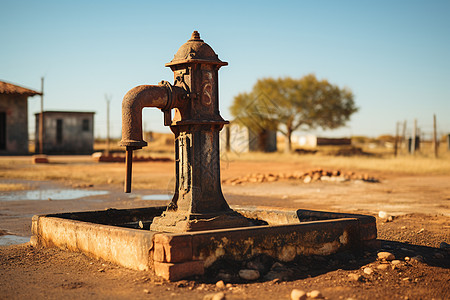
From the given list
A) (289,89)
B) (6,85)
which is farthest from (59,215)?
(289,89)

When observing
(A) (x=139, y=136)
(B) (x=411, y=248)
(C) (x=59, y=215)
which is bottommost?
(B) (x=411, y=248)

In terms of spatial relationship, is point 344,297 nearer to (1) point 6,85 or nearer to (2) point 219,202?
(2) point 219,202

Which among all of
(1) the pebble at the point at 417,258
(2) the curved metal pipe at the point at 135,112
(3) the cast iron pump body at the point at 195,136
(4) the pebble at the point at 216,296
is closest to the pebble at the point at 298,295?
(4) the pebble at the point at 216,296

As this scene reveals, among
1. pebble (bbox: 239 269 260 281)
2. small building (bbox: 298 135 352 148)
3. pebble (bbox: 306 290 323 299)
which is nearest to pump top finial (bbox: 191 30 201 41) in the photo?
pebble (bbox: 239 269 260 281)

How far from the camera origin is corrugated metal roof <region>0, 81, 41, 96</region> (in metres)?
30.8

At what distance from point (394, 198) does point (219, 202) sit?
7.93 metres

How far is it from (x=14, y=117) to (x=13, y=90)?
5.57ft

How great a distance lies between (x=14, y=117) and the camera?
103 ft

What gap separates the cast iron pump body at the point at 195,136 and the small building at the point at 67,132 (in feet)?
106

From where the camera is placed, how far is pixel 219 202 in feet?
19.5

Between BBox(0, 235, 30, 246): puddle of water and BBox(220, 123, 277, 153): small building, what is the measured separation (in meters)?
32.5

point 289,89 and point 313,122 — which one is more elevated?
point 289,89

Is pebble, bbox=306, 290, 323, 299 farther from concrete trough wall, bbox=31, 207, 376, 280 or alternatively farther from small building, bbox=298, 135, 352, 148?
small building, bbox=298, 135, 352, 148

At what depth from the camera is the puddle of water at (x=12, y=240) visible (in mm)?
6867
